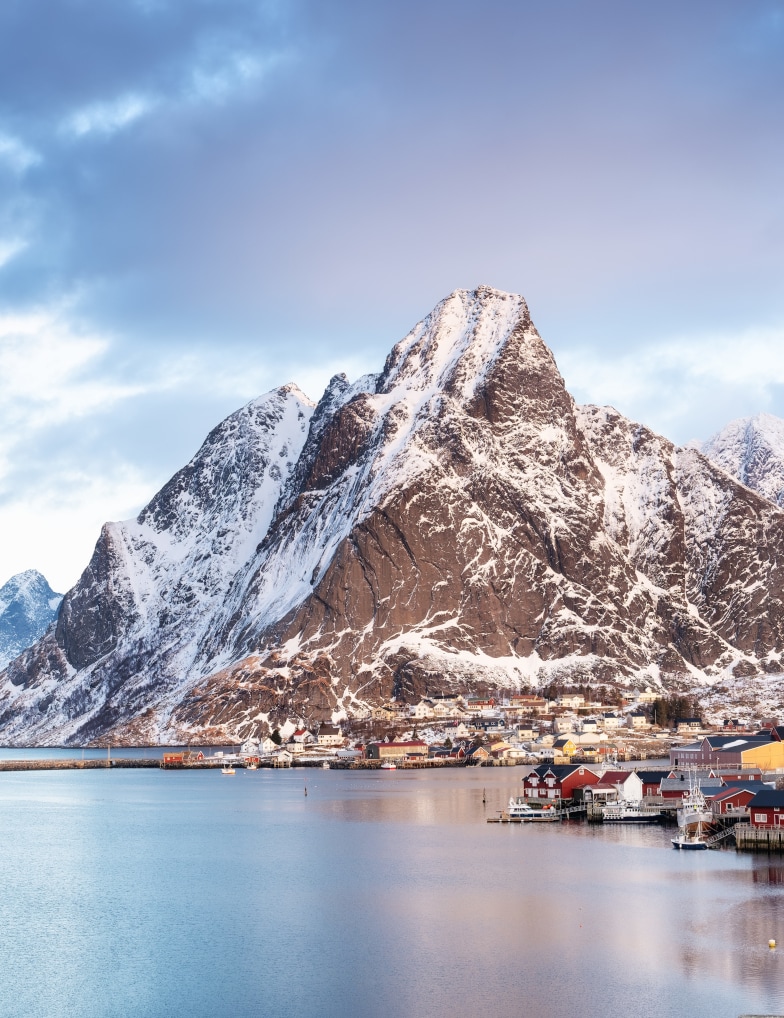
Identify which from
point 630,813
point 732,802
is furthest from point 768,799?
point 630,813

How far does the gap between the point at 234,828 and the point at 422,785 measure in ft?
160

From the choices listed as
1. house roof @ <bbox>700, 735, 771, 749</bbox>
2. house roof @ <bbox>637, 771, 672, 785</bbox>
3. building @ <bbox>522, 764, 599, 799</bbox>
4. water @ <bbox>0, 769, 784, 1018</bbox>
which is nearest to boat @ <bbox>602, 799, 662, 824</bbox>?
house roof @ <bbox>637, 771, 672, 785</bbox>

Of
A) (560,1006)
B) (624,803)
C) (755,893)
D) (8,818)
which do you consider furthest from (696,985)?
(8,818)

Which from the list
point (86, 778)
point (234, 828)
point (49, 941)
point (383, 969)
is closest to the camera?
point (383, 969)

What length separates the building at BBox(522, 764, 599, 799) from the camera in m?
122

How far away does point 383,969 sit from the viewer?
185 ft

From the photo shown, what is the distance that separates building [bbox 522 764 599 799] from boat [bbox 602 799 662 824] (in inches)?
368

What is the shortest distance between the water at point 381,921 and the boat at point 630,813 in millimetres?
5372

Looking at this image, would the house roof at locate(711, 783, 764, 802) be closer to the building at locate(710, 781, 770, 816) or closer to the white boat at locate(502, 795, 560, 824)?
the building at locate(710, 781, 770, 816)

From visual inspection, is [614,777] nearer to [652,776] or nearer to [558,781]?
[652,776]

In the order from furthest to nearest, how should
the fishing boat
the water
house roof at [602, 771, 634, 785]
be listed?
house roof at [602, 771, 634, 785], the fishing boat, the water

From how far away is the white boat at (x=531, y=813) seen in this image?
112 meters

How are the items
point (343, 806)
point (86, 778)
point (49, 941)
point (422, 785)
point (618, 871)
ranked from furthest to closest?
point (86, 778) → point (422, 785) → point (343, 806) → point (618, 871) → point (49, 941)

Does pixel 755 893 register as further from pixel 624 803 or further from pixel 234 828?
pixel 234 828
